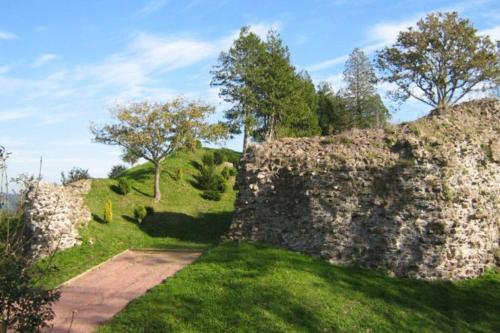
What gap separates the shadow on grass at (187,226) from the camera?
23.6 meters

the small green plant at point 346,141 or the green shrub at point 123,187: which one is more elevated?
the small green plant at point 346,141

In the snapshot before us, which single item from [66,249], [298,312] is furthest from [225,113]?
[298,312]

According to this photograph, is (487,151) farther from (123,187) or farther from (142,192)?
(142,192)

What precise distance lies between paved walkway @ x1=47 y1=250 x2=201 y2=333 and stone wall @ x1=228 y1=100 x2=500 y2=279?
3.28 meters

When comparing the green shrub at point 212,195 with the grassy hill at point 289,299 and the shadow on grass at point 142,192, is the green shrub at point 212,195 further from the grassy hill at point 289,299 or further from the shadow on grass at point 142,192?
the grassy hill at point 289,299

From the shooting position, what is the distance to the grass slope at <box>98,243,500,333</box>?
1098 cm

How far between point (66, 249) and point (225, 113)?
23.9 meters

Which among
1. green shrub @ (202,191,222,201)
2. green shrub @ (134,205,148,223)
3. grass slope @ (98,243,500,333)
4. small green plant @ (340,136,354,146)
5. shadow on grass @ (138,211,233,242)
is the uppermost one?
small green plant @ (340,136,354,146)

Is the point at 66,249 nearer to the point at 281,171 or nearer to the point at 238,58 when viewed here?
the point at 281,171

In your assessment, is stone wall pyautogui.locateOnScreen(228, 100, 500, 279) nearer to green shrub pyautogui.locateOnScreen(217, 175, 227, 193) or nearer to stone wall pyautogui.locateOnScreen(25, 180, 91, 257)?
stone wall pyautogui.locateOnScreen(25, 180, 91, 257)

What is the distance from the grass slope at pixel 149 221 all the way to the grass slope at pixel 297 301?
504 cm

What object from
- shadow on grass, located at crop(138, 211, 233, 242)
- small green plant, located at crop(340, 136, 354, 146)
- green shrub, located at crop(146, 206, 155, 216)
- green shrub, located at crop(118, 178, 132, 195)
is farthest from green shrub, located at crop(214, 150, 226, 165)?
small green plant, located at crop(340, 136, 354, 146)

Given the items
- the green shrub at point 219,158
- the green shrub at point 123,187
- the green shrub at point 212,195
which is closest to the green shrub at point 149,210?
the green shrub at point 123,187

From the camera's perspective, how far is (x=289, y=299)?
39.4ft
